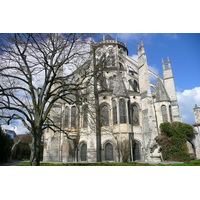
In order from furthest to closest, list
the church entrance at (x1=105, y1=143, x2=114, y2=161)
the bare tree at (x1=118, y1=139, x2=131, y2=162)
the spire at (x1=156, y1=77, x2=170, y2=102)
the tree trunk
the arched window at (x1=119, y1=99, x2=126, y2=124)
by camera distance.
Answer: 1. the spire at (x1=156, y1=77, x2=170, y2=102)
2. the arched window at (x1=119, y1=99, x2=126, y2=124)
3. the church entrance at (x1=105, y1=143, x2=114, y2=161)
4. the bare tree at (x1=118, y1=139, x2=131, y2=162)
5. the tree trunk

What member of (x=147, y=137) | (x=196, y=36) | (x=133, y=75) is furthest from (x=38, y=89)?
(x=133, y=75)

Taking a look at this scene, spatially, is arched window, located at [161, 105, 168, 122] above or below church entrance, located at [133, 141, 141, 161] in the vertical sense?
above

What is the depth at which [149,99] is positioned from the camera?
18.3m

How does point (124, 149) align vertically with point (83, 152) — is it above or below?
above

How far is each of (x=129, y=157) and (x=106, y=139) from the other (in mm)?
3024

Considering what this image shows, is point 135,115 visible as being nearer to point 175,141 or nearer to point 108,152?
point 108,152

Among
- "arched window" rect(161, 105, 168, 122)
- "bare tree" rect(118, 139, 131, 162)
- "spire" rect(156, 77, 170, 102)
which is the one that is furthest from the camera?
"spire" rect(156, 77, 170, 102)

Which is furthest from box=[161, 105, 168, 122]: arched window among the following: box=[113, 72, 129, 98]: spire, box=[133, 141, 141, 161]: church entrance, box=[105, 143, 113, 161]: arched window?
box=[105, 143, 113, 161]: arched window

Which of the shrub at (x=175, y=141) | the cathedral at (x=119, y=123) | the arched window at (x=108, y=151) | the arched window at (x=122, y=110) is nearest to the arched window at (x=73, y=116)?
the cathedral at (x=119, y=123)

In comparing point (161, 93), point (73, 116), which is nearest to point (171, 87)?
point (161, 93)

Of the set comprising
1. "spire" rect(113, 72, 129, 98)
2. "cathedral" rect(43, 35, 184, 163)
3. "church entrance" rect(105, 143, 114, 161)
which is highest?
"spire" rect(113, 72, 129, 98)

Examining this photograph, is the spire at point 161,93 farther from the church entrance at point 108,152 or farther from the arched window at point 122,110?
the church entrance at point 108,152

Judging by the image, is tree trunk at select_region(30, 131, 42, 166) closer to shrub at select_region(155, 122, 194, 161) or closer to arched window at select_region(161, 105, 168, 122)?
shrub at select_region(155, 122, 194, 161)

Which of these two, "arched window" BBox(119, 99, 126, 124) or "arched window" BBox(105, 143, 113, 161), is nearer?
"arched window" BBox(105, 143, 113, 161)
